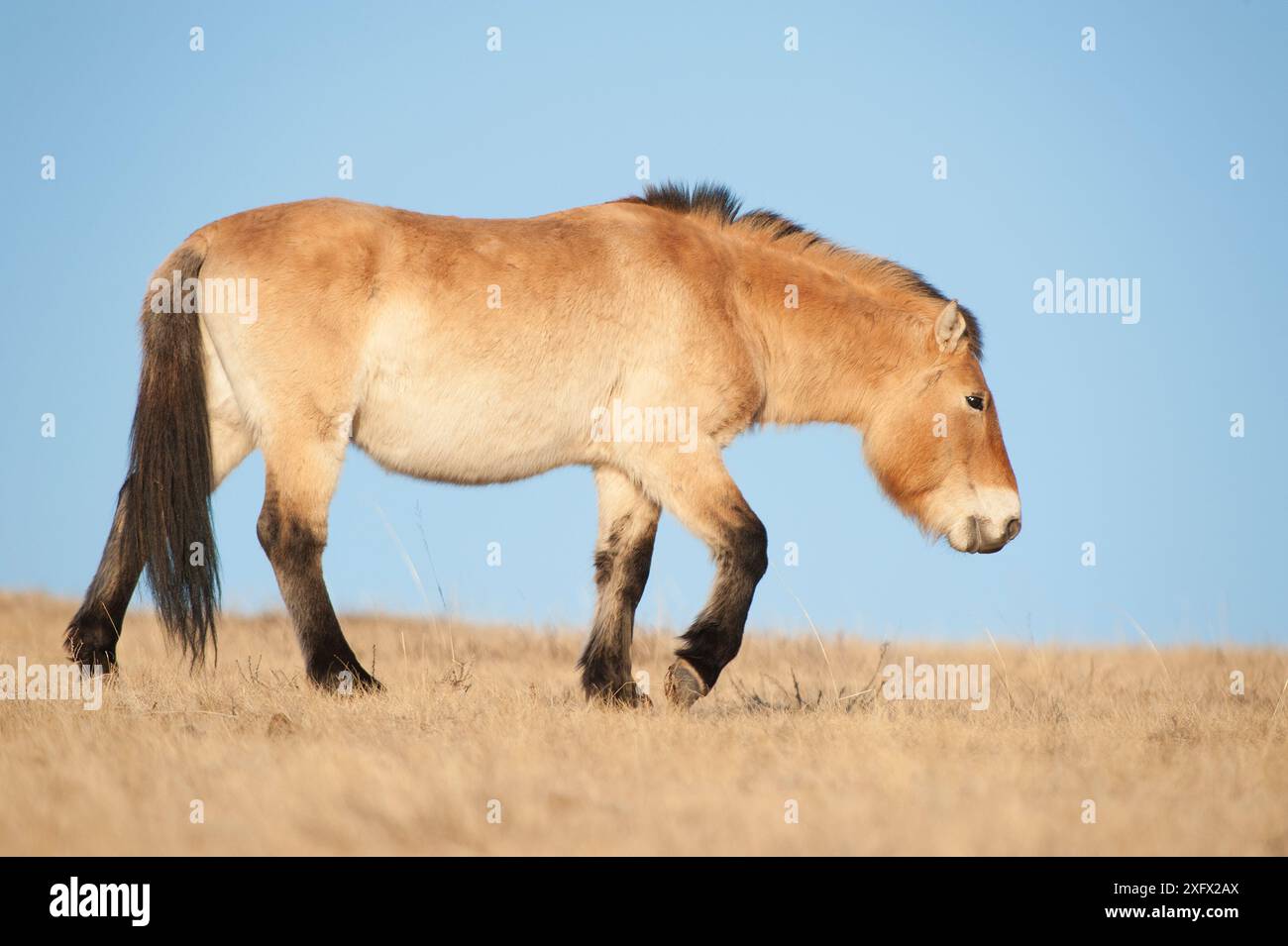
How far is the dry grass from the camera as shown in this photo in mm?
3979

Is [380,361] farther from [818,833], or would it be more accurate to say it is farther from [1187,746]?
[1187,746]

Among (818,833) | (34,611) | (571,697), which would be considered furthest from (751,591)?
(34,611)

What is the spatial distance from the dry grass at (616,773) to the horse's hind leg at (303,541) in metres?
0.28

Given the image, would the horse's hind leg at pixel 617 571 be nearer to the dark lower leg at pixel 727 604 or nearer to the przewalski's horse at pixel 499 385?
the przewalski's horse at pixel 499 385

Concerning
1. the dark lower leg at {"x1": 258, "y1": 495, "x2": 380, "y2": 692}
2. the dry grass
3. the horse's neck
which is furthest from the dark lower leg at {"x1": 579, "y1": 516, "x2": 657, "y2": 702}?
the dark lower leg at {"x1": 258, "y1": 495, "x2": 380, "y2": 692}

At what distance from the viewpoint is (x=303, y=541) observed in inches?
271

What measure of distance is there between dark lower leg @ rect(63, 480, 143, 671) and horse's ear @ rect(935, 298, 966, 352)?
4883 mm

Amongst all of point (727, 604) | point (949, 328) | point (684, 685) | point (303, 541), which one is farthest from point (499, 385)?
point (949, 328)

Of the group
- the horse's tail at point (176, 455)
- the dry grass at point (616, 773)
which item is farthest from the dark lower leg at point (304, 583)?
the horse's tail at point (176, 455)

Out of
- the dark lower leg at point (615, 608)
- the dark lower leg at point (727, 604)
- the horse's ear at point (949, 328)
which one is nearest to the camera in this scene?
the dark lower leg at point (727, 604)

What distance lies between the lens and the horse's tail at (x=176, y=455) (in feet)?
22.8

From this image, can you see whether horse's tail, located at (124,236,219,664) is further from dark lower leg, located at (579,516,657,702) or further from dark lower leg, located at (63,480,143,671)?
dark lower leg, located at (579,516,657,702)

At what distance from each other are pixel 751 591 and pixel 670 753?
6.37 ft

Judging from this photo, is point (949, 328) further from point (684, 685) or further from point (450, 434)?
point (450, 434)
